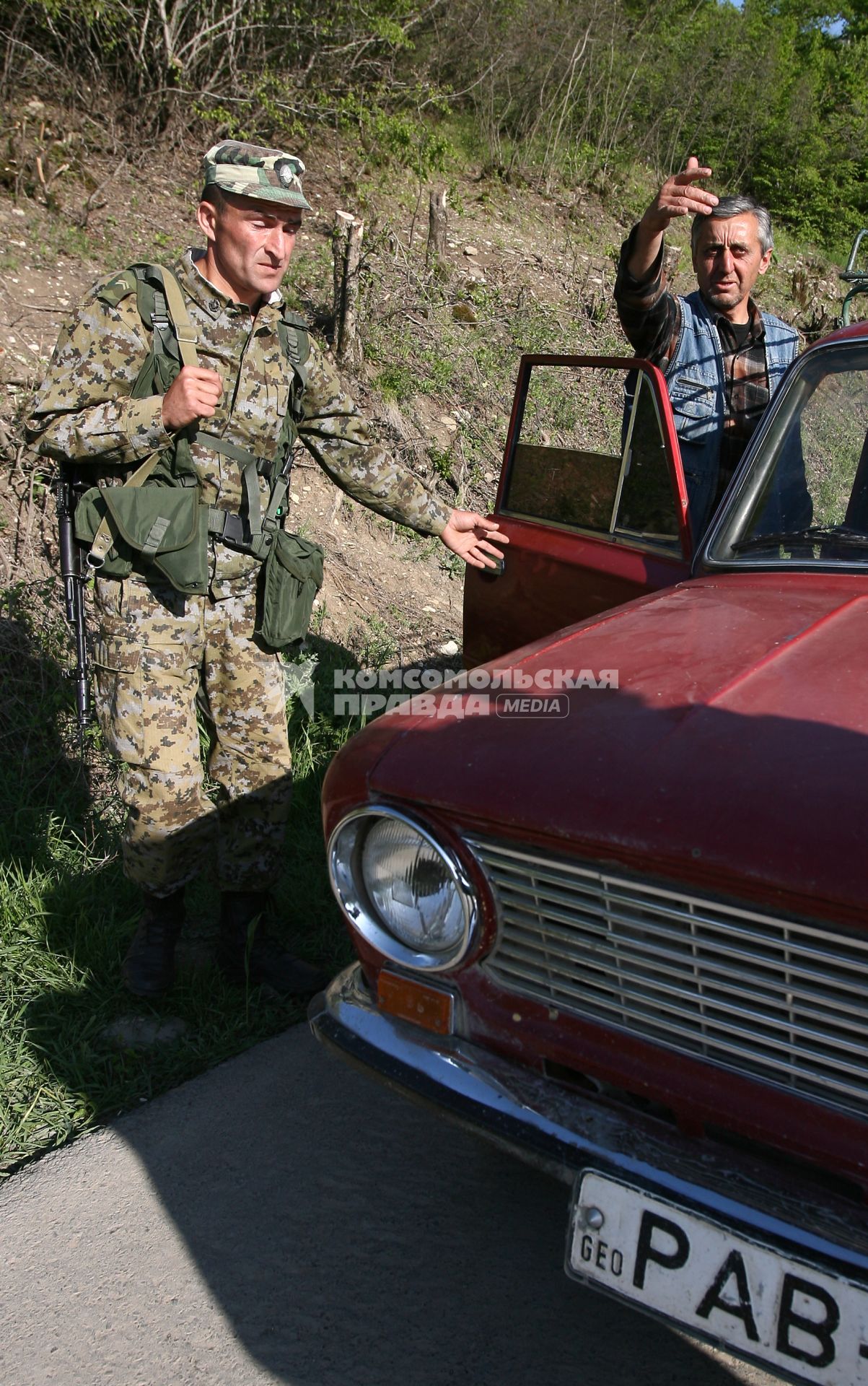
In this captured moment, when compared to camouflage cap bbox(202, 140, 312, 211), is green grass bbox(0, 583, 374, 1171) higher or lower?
lower

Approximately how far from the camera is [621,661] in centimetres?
219

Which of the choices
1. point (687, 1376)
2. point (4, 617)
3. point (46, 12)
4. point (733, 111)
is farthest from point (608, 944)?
point (733, 111)

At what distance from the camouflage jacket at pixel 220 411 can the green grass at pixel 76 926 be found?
1.18 metres

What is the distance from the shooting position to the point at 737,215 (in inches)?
138

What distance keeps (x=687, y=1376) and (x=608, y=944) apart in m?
0.97

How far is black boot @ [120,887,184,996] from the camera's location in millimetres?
3191

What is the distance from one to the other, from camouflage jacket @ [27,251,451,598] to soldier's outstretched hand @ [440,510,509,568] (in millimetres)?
49

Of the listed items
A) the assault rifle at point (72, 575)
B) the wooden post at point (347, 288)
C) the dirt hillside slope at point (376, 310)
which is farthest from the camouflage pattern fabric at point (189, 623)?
the wooden post at point (347, 288)

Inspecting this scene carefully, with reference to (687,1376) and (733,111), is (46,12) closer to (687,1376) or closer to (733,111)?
(687,1376)

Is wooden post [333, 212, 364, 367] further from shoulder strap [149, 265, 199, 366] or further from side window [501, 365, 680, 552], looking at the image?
shoulder strap [149, 265, 199, 366]

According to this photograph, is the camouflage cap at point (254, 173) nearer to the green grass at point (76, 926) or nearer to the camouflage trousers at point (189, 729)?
the camouflage trousers at point (189, 729)

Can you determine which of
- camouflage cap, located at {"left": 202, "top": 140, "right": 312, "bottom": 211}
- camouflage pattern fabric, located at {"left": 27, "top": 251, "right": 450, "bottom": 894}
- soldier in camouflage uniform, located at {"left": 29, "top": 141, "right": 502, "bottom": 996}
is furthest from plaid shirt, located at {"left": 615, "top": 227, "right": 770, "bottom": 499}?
camouflage cap, located at {"left": 202, "top": 140, "right": 312, "bottom": 211}

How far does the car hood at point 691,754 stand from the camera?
1.57m

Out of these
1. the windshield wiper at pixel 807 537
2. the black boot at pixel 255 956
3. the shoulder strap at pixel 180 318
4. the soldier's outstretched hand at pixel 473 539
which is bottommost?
the black boot at pixel 255 956
